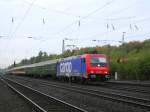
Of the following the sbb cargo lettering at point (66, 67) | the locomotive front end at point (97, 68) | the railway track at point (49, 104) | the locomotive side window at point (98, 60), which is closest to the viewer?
the railway track at point (49, 104)

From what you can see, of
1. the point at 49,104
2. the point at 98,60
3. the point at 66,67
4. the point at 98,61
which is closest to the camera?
the point at 49,104

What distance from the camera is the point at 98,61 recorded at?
35.1m

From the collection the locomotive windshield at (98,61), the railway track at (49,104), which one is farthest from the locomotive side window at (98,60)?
the railway track at (49,104)

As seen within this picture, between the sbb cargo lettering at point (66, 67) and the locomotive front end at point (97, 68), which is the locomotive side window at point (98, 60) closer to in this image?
the locomotive front end at point (97, 68)

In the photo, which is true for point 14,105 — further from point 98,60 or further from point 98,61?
point 98,60

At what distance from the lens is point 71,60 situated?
40.0 meters

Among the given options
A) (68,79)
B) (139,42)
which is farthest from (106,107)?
(139,42)

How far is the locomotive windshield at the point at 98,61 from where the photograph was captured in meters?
34.6

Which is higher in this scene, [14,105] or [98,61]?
[98,61]

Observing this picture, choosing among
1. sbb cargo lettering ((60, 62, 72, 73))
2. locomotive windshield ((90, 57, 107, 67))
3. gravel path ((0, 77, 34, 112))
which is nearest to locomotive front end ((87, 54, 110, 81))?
locomotive windshield ((90, 57, 107, 67))

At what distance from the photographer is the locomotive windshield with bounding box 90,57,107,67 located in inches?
1363

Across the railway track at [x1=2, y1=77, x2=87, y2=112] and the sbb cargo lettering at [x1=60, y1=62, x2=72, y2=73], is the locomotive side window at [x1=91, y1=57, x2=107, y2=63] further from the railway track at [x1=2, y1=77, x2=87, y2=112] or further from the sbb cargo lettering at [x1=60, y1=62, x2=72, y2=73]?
the railway track at [x1=2, y1=77, x2=87, y2=112]

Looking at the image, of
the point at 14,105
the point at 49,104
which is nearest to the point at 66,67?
the point at 49,104

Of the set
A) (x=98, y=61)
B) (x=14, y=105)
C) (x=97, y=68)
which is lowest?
(x=14, y=105)
